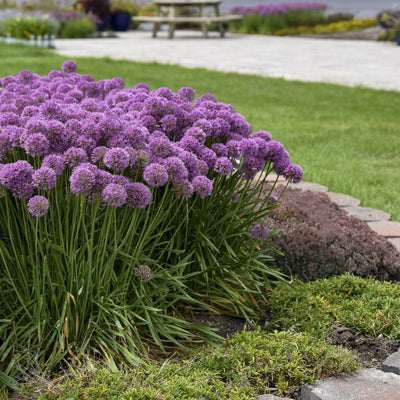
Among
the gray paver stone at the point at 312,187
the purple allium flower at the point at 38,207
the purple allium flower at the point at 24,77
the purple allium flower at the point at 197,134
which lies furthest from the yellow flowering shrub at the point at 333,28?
the purple allium flower at the point at 38,207

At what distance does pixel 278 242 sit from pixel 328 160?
2.73 meters

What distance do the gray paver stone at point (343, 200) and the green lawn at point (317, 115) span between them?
0.14 meters

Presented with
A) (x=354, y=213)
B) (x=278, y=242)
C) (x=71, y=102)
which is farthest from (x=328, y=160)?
(x=71, y=102)

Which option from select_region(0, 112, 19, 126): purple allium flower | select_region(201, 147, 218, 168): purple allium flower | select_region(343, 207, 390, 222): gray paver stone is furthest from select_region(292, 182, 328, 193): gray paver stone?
select_region(0, 112, 19, 126): purple allium flower

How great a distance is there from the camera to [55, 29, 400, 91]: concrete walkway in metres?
11.4

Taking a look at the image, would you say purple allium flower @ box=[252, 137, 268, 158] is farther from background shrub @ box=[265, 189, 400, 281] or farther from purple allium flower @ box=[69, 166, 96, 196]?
purple allium flower @ box=[69, 166, 96, 196]

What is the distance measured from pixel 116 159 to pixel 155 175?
153 mm

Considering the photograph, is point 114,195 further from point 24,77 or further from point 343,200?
point 343,200

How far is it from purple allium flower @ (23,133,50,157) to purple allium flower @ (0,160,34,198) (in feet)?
0.25

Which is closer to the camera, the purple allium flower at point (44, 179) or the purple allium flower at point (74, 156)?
the purple allium flower at point (44, 179)

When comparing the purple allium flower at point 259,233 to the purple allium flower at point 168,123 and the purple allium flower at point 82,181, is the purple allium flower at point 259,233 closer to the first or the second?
the purple allium flower at point 168,123

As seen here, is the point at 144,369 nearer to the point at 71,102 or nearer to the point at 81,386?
the point at 81,386

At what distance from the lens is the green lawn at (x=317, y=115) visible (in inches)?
209

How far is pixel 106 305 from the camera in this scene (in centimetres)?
248
